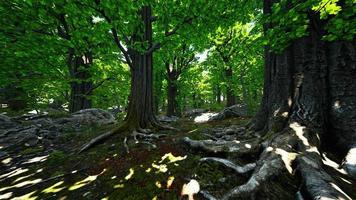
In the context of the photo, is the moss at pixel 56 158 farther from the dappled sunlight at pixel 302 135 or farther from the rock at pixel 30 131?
the dappled sunlight at pixel 302 135

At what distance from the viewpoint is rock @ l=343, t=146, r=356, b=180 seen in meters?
3.43

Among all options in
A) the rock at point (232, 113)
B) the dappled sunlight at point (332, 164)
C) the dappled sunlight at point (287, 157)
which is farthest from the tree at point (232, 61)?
the dappled sunlight at point (287, 157)

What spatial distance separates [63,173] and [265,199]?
4862 millimetres

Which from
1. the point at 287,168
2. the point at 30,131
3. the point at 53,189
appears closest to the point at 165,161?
the point at 53,189

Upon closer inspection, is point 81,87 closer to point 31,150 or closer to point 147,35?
point 31,150

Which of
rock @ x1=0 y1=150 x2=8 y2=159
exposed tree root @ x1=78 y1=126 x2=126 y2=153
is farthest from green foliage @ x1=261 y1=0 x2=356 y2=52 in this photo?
rock @ x1=0 y1=150 x2=8 y2=159

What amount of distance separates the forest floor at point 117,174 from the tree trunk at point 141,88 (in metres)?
2.18

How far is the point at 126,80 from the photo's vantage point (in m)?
17.2

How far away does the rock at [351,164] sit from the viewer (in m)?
3.43

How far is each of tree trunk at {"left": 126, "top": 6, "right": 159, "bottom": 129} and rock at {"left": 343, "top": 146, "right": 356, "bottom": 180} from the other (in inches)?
281

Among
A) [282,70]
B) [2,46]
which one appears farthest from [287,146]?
[2,46]

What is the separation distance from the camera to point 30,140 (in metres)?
7.90

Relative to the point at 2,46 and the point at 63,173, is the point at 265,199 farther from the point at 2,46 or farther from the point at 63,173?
the point at 2,46

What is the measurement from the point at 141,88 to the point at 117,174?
516 centimetres
